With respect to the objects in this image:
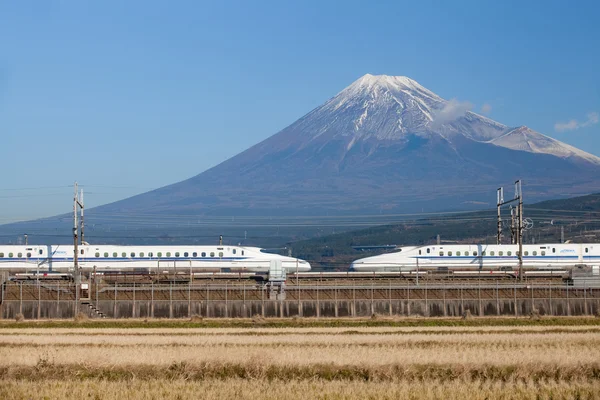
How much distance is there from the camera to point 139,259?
99.7m

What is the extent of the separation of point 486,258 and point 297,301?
103ft

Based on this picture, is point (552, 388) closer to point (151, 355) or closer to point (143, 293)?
point (151, 355)

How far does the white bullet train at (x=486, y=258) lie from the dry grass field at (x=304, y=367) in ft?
164

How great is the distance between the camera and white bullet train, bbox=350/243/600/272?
10331 centimetres

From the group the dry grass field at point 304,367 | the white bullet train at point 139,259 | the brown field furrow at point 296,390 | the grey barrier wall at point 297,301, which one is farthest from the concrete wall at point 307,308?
the brown field furrow at point 296,390

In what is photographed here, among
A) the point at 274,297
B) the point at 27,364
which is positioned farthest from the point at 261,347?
the point at 274,297

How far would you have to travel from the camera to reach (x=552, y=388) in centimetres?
3419

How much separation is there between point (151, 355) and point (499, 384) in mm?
15041

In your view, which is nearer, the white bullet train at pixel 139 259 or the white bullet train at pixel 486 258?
the white bullet train at pixel 139 259

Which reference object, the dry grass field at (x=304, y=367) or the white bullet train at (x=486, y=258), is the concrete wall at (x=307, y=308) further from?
the white bullet train at (x=486, y=258)

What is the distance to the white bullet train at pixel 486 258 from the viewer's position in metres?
103

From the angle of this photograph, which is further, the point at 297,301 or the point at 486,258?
the point at 486,258

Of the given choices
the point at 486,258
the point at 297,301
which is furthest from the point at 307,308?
the point at 486,258

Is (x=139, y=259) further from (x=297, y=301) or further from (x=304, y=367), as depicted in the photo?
(x=304, y=367)
